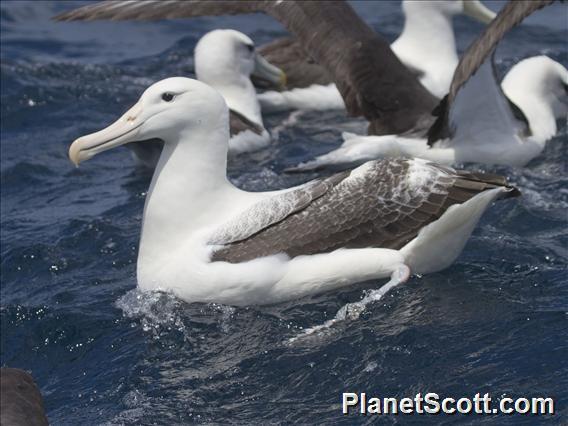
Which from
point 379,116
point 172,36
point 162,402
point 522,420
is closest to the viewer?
point 522,420

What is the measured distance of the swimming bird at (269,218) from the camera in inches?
322

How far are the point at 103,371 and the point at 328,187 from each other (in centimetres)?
180

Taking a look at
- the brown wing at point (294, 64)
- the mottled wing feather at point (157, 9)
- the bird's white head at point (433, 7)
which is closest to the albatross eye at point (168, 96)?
the mottled wing feather at point (157, 9)

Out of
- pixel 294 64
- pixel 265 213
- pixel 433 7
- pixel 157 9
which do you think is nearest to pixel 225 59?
pixel 157 9

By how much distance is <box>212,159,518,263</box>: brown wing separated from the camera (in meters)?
8.20

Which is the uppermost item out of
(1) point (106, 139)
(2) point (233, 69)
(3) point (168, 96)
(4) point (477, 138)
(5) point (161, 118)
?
(3) point (168, 96)

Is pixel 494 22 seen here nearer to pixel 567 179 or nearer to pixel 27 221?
pixel 567 179

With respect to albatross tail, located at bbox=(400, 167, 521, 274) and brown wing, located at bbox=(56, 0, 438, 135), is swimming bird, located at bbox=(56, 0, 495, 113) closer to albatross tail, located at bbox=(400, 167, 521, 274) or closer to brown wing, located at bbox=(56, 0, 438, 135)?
brown wing, located at bbox=(56, 0, 438, 135)

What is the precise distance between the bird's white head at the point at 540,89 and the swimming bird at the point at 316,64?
114cm

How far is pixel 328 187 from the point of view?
841 centimetres

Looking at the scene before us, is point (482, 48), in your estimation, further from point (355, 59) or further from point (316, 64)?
point (316, 64)

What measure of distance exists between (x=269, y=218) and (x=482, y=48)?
8.22 feet

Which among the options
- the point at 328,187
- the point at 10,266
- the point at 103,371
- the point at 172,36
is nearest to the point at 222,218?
the point at 328,187

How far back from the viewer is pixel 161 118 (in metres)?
8.48
